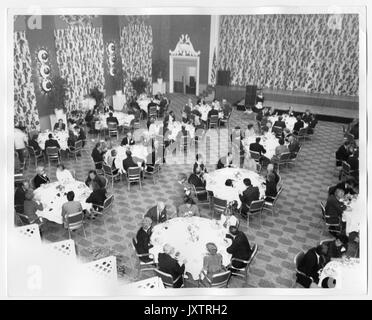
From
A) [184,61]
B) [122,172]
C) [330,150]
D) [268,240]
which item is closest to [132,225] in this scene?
[122,172]

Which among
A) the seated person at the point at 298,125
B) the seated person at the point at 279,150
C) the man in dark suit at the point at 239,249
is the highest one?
the seated person at the point at 298,125

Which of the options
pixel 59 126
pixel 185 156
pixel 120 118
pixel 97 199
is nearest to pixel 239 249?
pixel 97 199

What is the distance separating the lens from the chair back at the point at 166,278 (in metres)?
6.69

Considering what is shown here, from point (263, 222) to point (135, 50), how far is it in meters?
12.8

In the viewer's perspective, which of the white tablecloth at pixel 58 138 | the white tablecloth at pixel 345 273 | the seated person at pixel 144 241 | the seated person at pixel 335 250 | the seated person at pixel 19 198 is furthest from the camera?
the white tablecloth at pixel 58 138

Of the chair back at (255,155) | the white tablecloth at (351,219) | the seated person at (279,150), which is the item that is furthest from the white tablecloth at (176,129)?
the white tablecloth at (351,219)

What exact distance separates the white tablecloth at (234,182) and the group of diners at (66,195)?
2.79 meters

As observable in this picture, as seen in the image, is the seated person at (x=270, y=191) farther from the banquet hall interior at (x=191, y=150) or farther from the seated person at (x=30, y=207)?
the seated person at (x=30, y=207)

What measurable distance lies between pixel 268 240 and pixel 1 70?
21.6 ft

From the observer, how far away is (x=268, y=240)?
885 cm

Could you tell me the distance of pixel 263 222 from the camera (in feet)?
31.3

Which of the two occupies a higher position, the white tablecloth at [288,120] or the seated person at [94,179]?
the white tablecloth at [288,120]

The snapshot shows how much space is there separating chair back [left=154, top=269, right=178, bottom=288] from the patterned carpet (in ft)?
2.76

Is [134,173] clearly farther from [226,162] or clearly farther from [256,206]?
[256,206]
